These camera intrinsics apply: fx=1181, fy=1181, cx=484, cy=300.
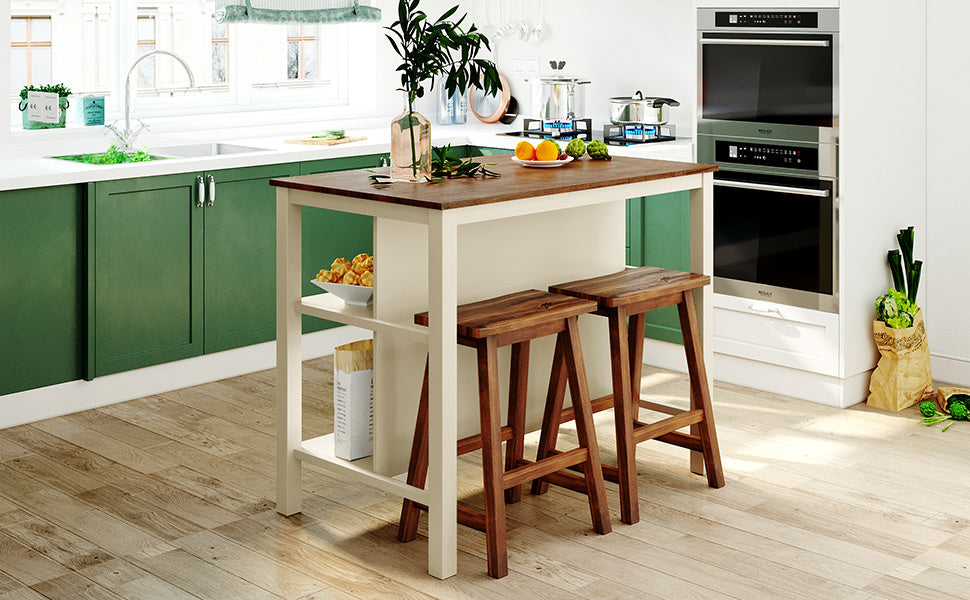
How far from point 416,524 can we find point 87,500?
109 centimetres

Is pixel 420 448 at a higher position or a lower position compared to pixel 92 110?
lower

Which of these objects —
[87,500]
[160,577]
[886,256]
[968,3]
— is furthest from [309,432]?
[968,3]

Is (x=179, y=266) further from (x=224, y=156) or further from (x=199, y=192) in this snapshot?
(x=224, y=156)

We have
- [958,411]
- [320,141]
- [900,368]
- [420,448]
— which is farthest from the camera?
[320,141]

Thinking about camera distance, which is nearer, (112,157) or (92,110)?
(112,157)

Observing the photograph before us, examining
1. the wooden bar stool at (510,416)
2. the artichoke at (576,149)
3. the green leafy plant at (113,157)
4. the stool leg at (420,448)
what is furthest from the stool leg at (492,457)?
the green leafy plant at (113,157)

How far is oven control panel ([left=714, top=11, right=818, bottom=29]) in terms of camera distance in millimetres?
4500

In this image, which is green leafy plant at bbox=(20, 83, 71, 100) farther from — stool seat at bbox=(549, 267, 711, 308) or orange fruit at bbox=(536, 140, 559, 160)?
stool seat at bbox=(549, 267, 711, 308)

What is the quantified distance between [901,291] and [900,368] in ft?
→ 1.05

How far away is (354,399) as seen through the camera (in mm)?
3412

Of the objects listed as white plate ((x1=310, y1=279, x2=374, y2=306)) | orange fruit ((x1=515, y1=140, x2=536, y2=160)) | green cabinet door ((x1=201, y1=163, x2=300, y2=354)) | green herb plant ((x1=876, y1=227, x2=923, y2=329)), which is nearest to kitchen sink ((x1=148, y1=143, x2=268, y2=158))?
green cabinet door ((x1=201, y1=163, x2=300, y2=354))

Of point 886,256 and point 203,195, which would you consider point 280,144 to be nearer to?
point 203,195

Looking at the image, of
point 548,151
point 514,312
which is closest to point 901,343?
point 548,151

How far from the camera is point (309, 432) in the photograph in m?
4.38
